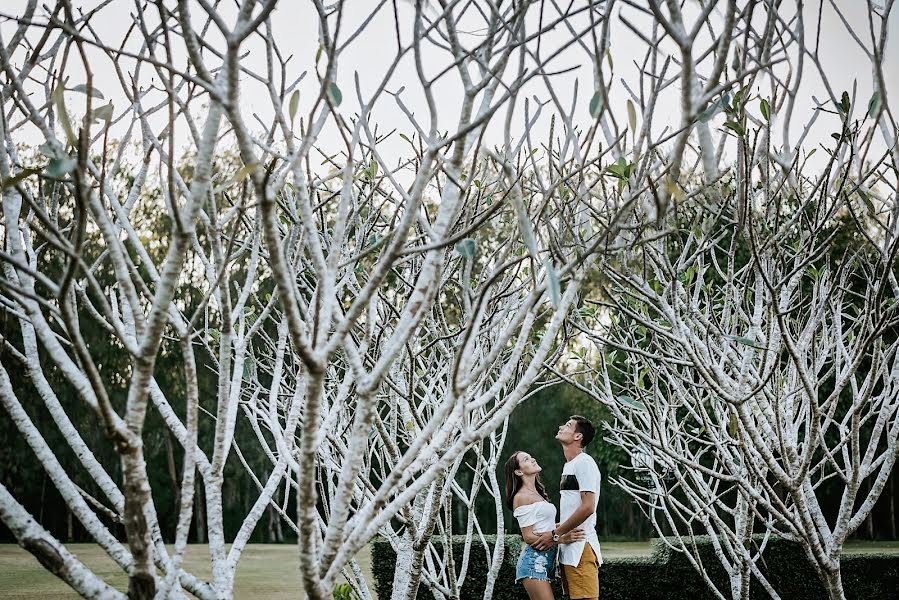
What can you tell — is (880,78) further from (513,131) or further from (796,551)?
(796,551)

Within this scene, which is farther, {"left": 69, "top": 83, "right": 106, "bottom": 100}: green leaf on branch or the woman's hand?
the woman's hand

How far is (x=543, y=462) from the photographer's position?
20.9 meters

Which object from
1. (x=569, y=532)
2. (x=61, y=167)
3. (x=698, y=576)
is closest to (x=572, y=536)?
(x=569, y=532)

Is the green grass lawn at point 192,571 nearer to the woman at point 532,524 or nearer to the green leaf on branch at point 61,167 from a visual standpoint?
the woman at point 532,524

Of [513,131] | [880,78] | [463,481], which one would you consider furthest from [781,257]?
[463,481]

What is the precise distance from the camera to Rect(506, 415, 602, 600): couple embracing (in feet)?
14.4

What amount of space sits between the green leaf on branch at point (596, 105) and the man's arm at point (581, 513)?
9.77 feet

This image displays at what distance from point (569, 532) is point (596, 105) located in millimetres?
3169

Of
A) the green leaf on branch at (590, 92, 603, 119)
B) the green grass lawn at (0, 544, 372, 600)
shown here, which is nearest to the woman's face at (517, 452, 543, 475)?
the green leaf on branch at (590, 92, 603, 119)

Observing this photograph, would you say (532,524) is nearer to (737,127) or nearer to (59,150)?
(737,127)

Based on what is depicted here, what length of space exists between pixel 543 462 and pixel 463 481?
2.49 meters

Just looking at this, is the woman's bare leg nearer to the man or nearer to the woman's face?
the man

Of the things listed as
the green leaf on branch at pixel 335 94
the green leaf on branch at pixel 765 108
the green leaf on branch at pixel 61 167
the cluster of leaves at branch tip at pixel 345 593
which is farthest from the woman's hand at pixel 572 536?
the green leaf on branch at pixel 61 167

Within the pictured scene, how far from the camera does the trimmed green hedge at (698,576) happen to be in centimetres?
909
